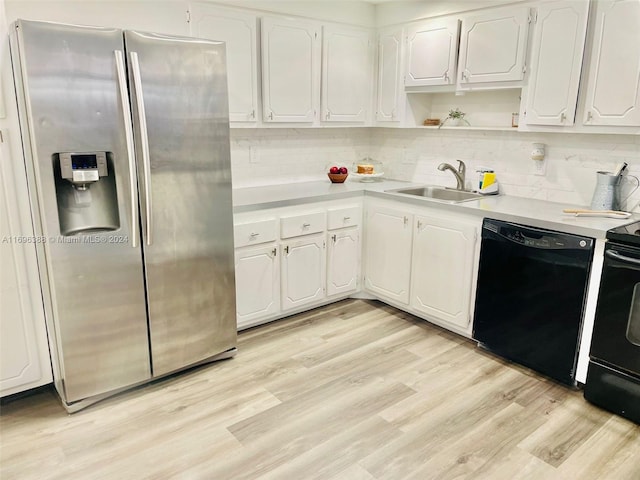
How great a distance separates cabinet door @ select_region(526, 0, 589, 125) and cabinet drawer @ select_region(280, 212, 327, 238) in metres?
1.51

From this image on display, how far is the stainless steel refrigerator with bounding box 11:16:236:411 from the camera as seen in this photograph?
6.61 ft

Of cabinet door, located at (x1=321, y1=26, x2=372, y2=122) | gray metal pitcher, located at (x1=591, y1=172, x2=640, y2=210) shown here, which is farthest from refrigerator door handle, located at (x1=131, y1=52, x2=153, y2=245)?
gray metal pitcher, located at (x1=591, y1=172, x2=640, y2=210)

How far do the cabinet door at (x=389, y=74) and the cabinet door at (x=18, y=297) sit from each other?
2.64 meters

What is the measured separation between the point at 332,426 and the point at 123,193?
1.50 meters

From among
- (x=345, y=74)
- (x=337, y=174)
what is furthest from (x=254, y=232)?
(x=345, y=74)

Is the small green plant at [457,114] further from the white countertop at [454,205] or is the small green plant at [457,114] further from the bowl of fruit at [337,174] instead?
the bowl of fruit at [337,174]

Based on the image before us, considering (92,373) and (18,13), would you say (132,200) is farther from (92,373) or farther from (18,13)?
(18,13)

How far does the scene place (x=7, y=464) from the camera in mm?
1983

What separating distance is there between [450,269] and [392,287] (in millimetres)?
A: 567

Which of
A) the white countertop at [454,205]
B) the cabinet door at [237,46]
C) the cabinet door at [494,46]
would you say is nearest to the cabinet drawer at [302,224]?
the white countertop at [454,205]

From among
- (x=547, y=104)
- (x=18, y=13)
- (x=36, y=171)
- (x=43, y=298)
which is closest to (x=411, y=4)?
(x=547, y=104)

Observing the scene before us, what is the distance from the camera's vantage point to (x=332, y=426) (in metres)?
2.26

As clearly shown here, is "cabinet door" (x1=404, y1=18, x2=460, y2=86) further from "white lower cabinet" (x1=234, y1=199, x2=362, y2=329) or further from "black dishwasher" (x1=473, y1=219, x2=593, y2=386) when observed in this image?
"black dishwasher" (x1=473, y1=219, x2=593, y2=386)

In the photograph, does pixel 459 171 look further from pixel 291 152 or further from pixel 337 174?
pixel 291 152
